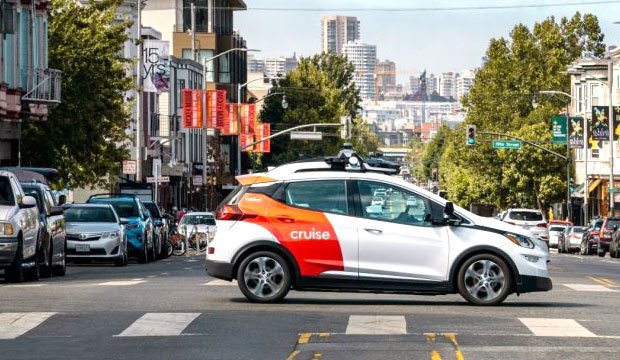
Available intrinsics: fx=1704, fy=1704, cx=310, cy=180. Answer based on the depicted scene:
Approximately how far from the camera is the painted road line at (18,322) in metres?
16.9

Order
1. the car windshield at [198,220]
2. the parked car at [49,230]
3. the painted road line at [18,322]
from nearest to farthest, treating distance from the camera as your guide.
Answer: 1. the painted road line at [18,322]
2. the parked car at [49,230]
3. the car windshield at [198,220]

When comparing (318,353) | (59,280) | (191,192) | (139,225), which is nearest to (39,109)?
(139,225)

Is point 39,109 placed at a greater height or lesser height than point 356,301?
greater

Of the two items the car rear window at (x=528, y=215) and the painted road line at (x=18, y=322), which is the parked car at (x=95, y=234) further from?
the car rear window at (x=528, y=215)

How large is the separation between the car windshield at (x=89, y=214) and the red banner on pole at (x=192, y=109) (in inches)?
1818

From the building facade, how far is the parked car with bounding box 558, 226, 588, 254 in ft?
89.4

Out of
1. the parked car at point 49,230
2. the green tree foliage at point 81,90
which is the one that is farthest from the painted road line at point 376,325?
the green tree foliage at point 81,90

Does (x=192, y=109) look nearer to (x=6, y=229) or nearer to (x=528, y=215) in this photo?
(x=528, y=215)

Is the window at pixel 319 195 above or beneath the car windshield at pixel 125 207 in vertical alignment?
above

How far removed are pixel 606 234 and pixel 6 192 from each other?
41.8m

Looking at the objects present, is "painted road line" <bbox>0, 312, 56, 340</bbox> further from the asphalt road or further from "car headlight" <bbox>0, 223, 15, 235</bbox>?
"car headlight" <bbox>0, 223, 15, 235</bbox>

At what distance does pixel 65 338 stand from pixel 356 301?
6.14m

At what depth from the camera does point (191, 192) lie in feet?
324

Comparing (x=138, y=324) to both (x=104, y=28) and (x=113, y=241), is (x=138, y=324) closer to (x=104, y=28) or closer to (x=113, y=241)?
(x=113, y=241)
